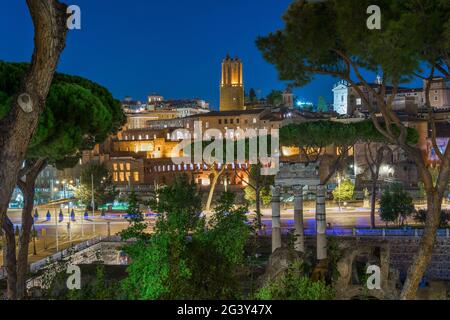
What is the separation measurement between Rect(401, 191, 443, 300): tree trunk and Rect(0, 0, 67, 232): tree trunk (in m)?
8.33

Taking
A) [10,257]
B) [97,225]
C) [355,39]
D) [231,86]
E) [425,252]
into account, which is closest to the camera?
[425,252]

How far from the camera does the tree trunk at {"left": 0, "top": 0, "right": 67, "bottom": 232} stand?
644 cm

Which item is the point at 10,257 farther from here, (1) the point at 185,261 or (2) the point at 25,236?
(1) the point at 185,261

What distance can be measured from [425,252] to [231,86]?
3621 inches

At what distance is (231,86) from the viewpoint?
102m

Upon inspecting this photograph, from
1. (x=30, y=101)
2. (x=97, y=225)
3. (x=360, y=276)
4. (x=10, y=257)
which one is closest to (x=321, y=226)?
(x=360, y=276)

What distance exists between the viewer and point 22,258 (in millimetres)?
14344

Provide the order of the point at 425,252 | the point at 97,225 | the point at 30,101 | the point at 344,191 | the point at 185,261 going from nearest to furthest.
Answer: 1. the point at 30,101
2. the point at 185,261
3. the point at 425,252
4. the point at 97,225
5. the point at 344,191

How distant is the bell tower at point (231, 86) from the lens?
101 meters

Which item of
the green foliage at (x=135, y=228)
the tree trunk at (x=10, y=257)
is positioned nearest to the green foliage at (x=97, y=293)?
the green foliage at (x=135, y=228)

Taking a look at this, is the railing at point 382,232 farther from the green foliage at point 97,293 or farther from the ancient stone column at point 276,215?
the green foliage at point 97,293
